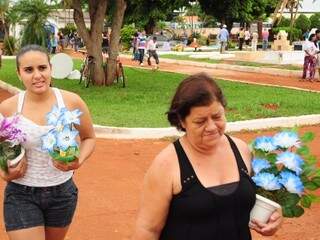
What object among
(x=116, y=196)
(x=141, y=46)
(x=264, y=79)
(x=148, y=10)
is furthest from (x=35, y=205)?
(x=148, y=10)

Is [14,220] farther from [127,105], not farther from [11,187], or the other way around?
[127,105]

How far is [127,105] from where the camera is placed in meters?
14.2

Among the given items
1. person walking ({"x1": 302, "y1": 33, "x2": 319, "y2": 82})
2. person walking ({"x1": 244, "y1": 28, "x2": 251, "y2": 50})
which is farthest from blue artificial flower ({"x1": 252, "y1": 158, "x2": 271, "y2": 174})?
person walking ({"x1": 244, "y1": 28, "x2": 251, "y2": 50})

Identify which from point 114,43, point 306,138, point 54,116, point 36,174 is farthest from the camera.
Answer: point 114,43

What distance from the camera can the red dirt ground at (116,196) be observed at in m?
5.72

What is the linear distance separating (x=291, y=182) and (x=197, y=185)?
1.39ft

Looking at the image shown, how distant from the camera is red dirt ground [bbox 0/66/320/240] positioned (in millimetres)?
5719

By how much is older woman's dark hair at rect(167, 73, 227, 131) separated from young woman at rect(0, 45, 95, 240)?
103 cm

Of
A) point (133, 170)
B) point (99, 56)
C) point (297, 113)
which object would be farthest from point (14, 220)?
point (99, 56)

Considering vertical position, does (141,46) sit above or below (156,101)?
below

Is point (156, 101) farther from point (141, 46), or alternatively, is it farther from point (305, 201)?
point (141, 46)

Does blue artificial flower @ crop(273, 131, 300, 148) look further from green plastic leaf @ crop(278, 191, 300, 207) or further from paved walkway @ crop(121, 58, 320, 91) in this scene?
paved walkway @ crop(121, 58, 320, 91)

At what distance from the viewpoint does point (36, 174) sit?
353 cm

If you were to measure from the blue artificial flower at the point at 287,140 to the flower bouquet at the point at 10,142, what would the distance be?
1.42m
